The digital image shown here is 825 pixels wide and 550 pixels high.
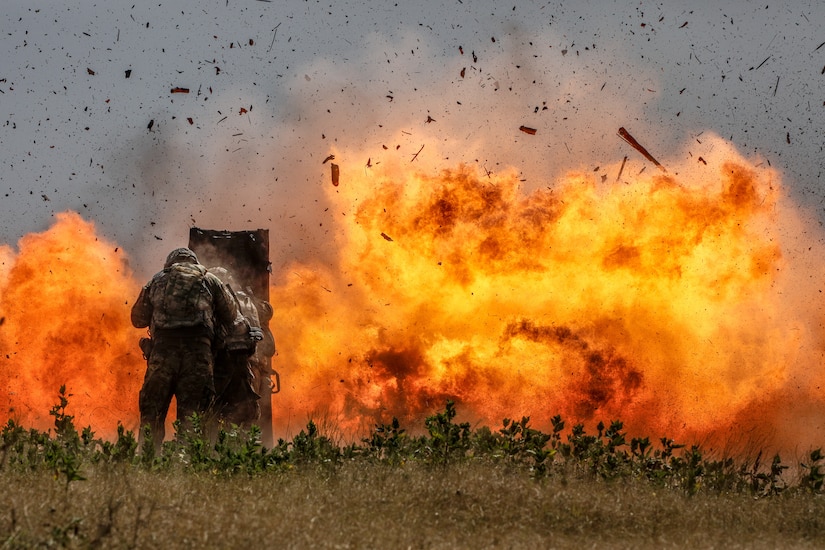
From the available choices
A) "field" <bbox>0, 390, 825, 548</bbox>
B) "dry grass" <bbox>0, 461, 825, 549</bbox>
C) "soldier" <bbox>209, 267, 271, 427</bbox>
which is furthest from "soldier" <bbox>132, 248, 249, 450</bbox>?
"dry grass" <bbox>0, 461, 825, 549</bbox>

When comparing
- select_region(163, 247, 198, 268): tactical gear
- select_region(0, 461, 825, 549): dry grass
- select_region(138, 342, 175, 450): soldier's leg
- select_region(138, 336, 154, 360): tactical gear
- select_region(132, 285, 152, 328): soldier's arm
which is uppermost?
select_region(163, 247, 198, 268): tactical gear

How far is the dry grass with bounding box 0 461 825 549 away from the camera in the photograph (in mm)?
7922

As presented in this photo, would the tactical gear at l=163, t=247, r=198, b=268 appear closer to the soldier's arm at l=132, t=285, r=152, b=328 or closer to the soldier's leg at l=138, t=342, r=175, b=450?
the soldier's arm at l=132, t=285, r=152, b=328

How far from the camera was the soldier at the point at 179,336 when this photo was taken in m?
13.7

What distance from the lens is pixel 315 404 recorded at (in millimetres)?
18812

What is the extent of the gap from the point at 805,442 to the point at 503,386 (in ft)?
17.9

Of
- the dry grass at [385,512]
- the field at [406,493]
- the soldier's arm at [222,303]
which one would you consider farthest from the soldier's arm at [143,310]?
the dry grass at [385,512]

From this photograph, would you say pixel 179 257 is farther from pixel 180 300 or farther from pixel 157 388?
pixel 157 388

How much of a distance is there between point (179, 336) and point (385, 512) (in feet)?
18.7

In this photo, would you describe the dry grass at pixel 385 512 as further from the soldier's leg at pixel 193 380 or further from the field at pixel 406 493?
the soldier's leg at pixel 193 380

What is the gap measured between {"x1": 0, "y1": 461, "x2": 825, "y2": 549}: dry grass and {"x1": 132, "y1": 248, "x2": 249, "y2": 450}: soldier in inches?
146

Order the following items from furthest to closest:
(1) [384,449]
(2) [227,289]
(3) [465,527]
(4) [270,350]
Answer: (4) [270,350]
(2) [227,289]
(1) [384,449]
(3) [465,527]

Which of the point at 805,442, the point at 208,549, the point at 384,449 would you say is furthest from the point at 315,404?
the point at 208,549

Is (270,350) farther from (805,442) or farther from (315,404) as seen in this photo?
(805,442)
